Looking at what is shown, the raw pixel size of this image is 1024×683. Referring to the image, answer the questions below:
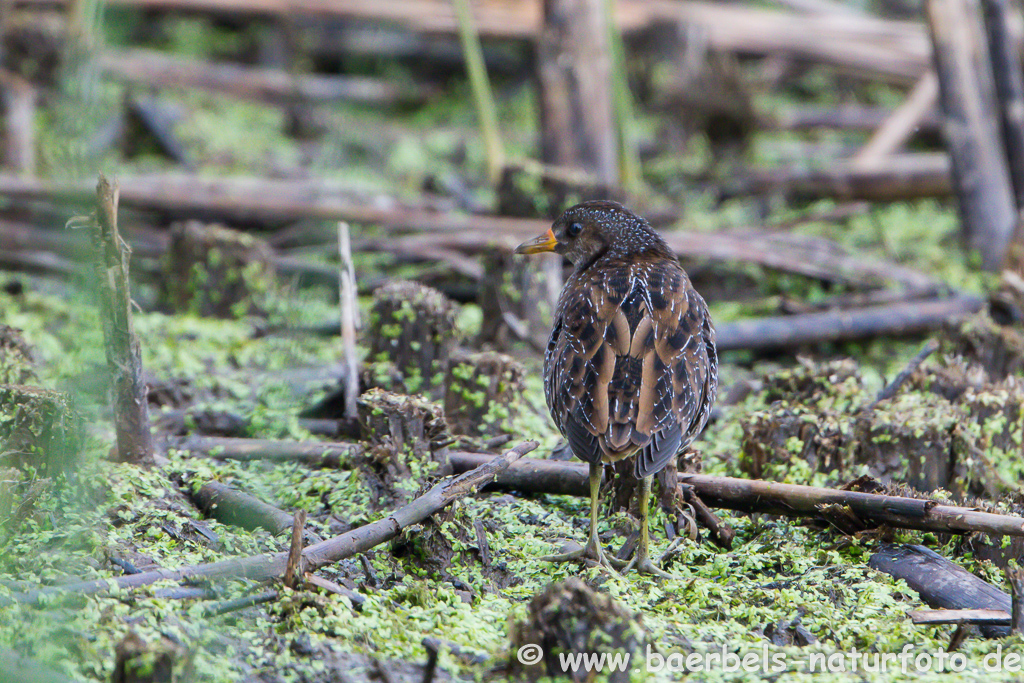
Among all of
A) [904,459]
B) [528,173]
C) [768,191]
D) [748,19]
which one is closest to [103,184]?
[904,459]

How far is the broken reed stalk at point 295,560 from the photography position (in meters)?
2.83

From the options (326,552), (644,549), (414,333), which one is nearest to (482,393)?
(414,333)

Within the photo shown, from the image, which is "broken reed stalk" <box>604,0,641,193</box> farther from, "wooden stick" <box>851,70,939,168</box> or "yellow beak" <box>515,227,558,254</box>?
"yellow beak" <box>515,227,558,254</box>

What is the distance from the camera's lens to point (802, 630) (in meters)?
3.16

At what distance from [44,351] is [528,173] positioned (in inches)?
120

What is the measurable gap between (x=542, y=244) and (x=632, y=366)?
1.14 m

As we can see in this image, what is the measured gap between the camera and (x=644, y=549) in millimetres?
3580

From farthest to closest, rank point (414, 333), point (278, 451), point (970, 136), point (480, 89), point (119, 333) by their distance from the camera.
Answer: point (480, 89) → point (970, 136) → point (414, 333) → point (278, 451) → point (119, 333)

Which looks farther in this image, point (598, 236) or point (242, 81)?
point (242, 81)

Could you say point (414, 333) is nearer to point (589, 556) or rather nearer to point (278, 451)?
point (278, 451)

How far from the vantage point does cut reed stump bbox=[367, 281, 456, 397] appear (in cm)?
475

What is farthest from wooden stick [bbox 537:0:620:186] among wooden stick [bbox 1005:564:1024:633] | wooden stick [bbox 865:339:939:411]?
wooden stick [bbox 1005:564:1024:633]

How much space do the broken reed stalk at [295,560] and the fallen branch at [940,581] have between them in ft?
6.20

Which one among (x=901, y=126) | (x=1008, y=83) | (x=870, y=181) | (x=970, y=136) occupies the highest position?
(x=901, y=126)
